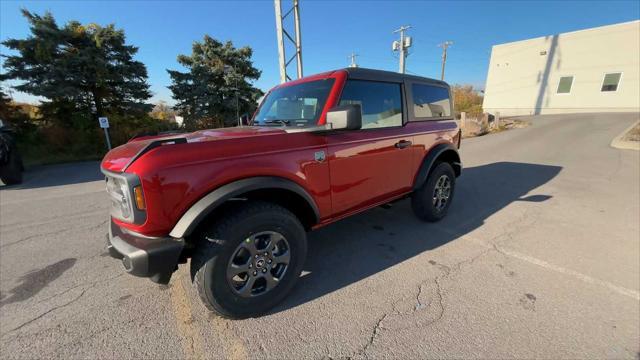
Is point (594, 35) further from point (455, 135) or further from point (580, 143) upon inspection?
point (455, 135)

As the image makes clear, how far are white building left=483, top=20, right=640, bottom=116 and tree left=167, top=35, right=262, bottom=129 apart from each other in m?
30.2

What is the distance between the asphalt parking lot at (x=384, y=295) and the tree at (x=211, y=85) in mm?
13787

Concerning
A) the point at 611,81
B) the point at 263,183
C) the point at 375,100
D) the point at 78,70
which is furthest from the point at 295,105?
the point at 611,81

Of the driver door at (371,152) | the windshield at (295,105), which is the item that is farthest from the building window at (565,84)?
the windshield at (295,105)

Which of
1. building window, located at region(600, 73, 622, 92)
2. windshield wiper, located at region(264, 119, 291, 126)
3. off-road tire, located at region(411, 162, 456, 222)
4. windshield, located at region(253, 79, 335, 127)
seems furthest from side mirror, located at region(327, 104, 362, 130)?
building window, located at region(600, 73, 622, 92)

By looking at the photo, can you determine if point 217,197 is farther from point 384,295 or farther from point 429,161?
point 429,161

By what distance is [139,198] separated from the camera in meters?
1.62

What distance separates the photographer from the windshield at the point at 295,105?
99.6 inches

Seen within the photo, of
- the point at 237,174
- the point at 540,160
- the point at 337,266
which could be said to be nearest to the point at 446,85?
the point at 337,266

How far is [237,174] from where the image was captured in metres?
1.86

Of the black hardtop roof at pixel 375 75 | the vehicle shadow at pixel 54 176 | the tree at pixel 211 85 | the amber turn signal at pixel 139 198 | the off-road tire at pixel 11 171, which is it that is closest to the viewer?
the amber turn signal at pixel 139 198

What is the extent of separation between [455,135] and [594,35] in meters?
33.0

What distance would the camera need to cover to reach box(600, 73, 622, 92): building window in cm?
2320

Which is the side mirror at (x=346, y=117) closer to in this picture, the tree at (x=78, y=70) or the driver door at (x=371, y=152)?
the driver door at (x=371, y=152)
